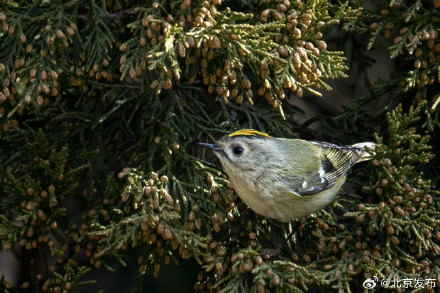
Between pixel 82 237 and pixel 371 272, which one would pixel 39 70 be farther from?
pixel 371 272

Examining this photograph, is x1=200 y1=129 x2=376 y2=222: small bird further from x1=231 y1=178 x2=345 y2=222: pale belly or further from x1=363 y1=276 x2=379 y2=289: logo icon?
x1=363 y1=276 x2=379 y2=289: logo icon

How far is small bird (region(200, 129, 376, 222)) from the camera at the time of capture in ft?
8.49

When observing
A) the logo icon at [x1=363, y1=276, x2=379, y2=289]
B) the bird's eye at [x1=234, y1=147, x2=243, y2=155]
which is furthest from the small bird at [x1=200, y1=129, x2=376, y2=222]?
the logo icon at [x1=363, y1=276, x2=379, y2=289]

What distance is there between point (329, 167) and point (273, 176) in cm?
35

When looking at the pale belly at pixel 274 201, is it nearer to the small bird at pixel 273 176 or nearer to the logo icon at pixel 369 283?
the small bird at pixel 273 176

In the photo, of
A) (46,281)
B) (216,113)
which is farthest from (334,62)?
(46,281)

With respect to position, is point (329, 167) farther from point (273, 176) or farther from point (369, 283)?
point (369, 283)

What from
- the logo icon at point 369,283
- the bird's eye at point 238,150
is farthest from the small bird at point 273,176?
the logo icon at point 369,283

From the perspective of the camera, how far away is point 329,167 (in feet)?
9.34

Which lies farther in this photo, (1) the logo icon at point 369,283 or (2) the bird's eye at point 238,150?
(2) the bird's eye at point 238,150

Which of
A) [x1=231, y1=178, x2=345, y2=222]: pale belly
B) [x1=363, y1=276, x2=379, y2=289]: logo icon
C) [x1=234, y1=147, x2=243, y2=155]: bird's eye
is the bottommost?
[x1=363, y1=276, x2=379, y2=289]: logo icon

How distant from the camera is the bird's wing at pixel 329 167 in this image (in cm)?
265

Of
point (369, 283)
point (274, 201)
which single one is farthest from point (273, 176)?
point (369, 283)

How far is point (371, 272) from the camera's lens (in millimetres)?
2395
